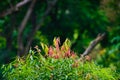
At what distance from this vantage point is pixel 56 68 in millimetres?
7047

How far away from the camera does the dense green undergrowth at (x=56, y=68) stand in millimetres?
6973

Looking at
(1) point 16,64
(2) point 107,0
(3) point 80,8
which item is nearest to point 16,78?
(1) point 16,64

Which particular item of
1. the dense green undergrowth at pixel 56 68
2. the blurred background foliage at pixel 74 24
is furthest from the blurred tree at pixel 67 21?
the dense green undergrowth at pixel 56 68

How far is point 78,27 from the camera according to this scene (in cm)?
1878

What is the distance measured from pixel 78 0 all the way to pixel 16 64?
37.4 feet

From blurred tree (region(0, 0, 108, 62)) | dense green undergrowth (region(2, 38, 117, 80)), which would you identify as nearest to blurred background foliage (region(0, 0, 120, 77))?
blurred tree (region(0, 0, 108, 62))

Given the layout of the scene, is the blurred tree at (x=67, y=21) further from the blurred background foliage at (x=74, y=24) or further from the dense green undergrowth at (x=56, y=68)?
the dense green undergrowth at (x=56, y=68)

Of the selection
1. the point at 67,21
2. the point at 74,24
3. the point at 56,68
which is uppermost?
the point at 67,21

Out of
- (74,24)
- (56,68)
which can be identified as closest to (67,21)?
(74,24)

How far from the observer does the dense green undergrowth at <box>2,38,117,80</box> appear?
6.97 meters

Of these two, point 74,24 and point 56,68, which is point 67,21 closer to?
point 74,24

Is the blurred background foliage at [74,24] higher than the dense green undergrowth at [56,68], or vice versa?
the blurred background foliage at [74,24]

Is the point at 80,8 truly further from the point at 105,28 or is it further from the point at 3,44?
the point at 3,44

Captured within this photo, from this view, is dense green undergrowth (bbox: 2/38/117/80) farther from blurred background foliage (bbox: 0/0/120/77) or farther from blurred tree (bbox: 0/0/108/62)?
blurred tree (bbox: 0/0/108/62)
